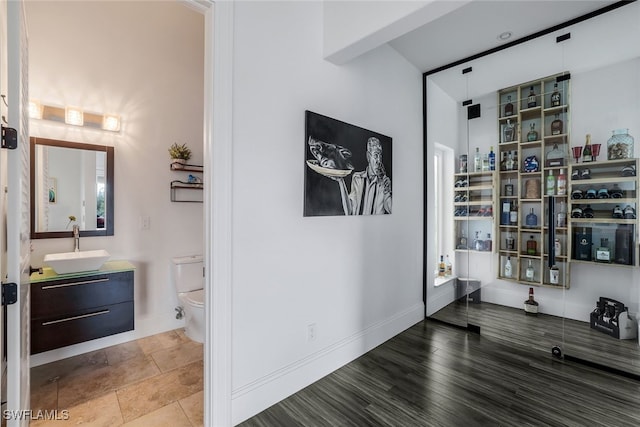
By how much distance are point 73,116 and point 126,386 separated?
2.21 meters

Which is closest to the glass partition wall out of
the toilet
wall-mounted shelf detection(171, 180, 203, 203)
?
the toilet

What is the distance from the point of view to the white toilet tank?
2.90 m

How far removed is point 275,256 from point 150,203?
5.91 ft

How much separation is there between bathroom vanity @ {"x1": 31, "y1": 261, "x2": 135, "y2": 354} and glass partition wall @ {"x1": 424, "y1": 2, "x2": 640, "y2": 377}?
9.74 feet

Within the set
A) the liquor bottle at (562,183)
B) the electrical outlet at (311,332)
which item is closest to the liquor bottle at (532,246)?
the liquor bottle at (562,183)

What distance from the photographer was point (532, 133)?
2695 mm

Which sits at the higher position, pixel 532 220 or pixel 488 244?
pixel 532 220

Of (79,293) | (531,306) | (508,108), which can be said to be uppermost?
(508,108)

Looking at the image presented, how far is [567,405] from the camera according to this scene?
6.15 feet

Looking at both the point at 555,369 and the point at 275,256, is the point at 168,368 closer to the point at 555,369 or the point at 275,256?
the point at 275,256

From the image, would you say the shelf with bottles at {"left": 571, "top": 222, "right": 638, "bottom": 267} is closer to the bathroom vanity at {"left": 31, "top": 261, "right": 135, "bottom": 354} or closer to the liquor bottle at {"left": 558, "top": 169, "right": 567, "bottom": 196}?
the liquor bottle at {"left": 558, "top": 169, "right": 567, "bottom": 196}

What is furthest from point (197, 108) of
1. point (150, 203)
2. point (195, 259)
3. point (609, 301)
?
point (609, 301)

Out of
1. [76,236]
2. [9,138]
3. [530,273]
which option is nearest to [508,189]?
[530,273]

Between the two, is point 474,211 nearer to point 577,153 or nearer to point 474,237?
point 474,237
